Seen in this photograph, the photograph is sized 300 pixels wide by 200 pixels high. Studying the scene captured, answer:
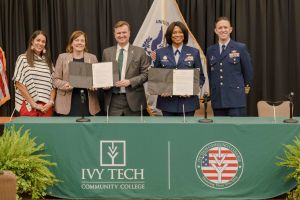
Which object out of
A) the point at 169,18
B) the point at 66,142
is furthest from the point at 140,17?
the point at 66,142

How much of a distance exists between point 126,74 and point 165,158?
111cm

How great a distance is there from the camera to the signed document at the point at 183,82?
4520 mm

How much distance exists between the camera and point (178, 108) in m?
4.75

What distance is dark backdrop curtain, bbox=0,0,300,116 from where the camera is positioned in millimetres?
6082

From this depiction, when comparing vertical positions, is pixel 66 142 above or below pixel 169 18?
below

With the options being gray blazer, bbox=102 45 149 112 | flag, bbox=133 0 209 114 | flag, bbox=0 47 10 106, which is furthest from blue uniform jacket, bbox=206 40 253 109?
flag, bbox=0 47 10 106

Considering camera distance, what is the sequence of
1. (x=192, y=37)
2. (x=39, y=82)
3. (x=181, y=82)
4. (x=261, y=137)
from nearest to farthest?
1. (x=261, y=137)
2. (x=181, y=82)
3. (x=39, y=82)
4. (x=192, y=37)

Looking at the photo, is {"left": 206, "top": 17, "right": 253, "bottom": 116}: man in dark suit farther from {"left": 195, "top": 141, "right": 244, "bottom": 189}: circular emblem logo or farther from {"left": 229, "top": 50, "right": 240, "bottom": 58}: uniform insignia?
{"left": 195, "top": 141, "right": 244, "bottom": 189}: circular emblem logo

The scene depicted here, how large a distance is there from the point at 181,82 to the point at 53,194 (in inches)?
59.4

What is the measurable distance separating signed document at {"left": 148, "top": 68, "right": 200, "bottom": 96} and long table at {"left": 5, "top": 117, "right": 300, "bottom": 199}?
1.86 feet

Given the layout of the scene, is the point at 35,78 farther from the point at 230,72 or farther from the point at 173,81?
the point at 230,72

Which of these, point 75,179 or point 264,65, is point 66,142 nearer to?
point 75,179

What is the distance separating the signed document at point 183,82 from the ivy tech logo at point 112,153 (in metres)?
0.83

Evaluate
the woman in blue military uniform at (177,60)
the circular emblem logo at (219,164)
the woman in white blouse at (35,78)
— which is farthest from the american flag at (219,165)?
the woman in white blouse at (35,78)
